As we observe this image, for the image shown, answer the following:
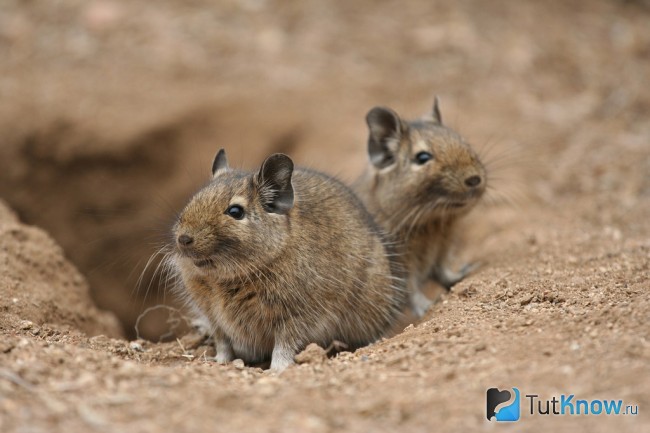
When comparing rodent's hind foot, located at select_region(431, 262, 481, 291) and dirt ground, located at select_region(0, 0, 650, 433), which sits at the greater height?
dirt ground, located at select_region(0, 0, 650, 433)

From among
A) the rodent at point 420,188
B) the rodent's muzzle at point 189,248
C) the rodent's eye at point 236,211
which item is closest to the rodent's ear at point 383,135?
the rodent at point 420,188

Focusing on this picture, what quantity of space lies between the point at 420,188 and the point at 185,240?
3.16 metres

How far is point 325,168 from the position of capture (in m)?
11.4

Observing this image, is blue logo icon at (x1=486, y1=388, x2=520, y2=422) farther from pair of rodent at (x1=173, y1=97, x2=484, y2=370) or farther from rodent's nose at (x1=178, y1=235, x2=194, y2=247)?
rodent's nose at (x1=178, y1=235, x2=194, y2=247)

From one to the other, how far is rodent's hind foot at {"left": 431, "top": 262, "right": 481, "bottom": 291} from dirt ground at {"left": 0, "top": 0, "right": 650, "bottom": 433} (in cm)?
39

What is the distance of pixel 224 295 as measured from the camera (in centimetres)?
648

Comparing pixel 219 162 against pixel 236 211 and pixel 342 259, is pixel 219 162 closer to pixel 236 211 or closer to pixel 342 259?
pixel 236 211

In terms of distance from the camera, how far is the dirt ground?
4.90 m

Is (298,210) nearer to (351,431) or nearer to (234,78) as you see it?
(351,431)

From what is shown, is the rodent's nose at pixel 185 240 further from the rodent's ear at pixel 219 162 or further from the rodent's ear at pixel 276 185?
the rodent's ear at pixel 219 162

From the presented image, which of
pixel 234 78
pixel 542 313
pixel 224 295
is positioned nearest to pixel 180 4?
pixel 234 78

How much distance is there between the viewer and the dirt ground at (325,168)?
4.90m

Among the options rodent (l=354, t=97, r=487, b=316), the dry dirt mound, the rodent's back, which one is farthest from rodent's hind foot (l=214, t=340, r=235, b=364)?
rodent (l=354, t=97, r=487, b=316)

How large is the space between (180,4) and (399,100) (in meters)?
4.59
